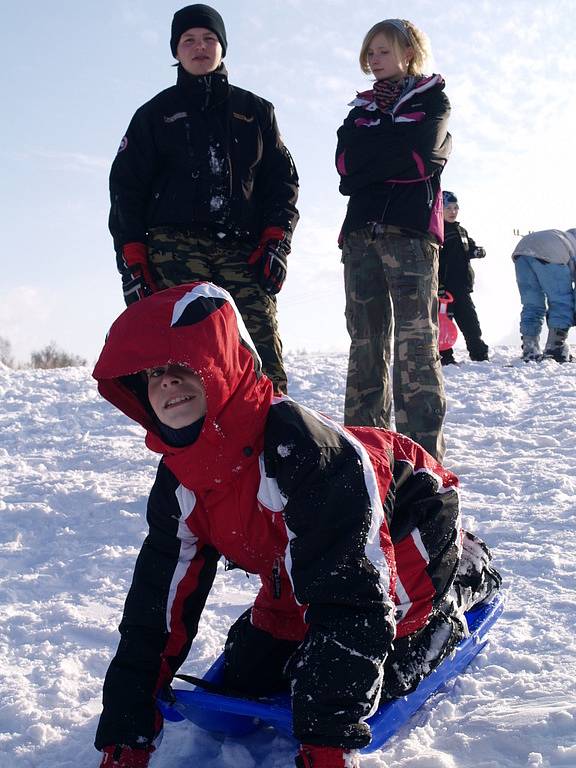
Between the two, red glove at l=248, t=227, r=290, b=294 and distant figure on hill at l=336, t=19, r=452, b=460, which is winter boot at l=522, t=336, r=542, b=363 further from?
red glove at l=248, t=227, r=290, b=294

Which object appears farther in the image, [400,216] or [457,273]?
[457,273]

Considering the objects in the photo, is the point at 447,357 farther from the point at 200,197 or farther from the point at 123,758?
the point at 123,758

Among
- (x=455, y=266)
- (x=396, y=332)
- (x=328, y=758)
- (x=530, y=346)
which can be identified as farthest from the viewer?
(x=530, y=346)

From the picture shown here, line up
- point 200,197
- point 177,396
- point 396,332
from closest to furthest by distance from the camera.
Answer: point 177,396
point 200,197
point 396,332

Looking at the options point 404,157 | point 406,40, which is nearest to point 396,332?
point 404,157

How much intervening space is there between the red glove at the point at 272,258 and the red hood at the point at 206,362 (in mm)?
1704

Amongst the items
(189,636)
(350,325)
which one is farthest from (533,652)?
(350,325)

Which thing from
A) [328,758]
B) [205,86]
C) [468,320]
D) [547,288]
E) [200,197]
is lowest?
[328,758]

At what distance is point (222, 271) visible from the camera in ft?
11.8

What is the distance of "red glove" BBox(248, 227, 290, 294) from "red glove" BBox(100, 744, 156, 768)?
7.21 ft

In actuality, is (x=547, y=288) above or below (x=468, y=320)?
above

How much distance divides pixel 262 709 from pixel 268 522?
0.41m

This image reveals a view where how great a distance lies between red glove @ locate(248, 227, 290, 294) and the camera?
11.8 feet

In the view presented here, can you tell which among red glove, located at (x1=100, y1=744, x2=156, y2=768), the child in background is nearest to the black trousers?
the child in background
